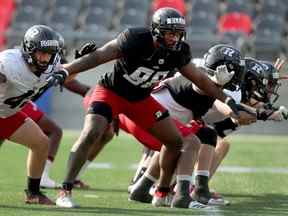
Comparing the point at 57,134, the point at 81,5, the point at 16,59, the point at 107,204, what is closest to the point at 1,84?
the point at 16,59

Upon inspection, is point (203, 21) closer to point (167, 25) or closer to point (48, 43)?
point (167, 25)

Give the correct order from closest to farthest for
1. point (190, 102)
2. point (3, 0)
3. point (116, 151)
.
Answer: point (190, 102) → point (116, 151) → point (3, 0)

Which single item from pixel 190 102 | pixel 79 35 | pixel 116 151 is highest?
pixel 190 102

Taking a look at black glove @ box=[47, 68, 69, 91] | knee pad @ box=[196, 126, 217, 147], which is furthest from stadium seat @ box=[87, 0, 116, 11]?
black glove @ box=[47, 68, 69, 91]

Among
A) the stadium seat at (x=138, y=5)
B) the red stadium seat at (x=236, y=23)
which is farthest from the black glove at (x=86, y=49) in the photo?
the stadium seat at (x=138, y=5)

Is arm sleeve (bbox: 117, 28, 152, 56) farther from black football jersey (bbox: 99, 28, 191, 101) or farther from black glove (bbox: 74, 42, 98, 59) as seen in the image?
black glove (bbox: 74, 42, 98, 59)

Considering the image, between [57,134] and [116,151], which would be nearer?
[57,134]

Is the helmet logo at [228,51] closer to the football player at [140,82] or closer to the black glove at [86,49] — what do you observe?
the football player at [140,82]

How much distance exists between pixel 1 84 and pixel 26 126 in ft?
1.51

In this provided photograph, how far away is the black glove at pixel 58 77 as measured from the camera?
6.92 m

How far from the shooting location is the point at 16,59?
7160mm

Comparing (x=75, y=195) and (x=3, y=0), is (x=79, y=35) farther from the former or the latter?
(x=75, y=195)

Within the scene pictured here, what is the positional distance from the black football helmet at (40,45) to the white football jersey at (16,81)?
0.05 m

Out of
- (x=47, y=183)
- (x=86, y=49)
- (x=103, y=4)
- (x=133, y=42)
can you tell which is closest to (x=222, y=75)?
(x=133, y=42)
